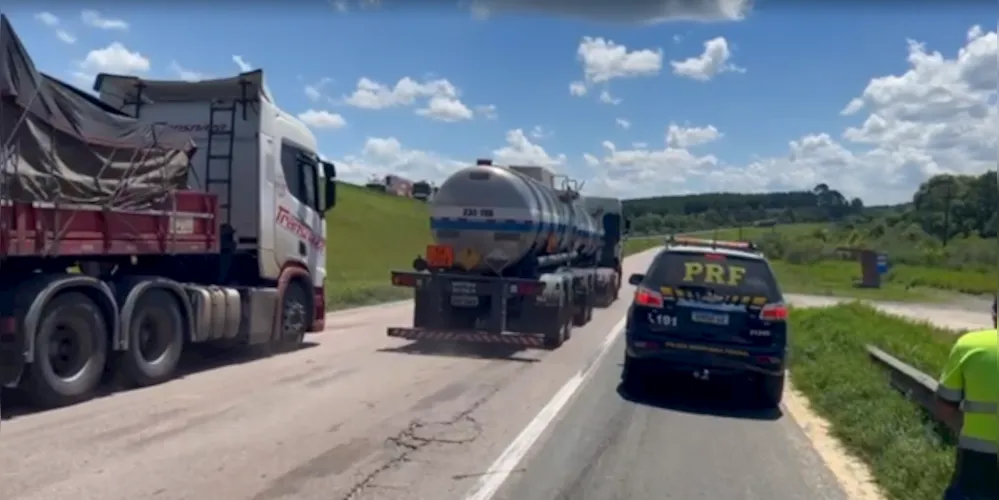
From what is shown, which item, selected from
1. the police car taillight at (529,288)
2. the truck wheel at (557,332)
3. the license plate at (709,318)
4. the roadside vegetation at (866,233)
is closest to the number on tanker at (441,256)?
the police car taillight at (529,288)

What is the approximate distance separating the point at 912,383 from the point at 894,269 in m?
58.9

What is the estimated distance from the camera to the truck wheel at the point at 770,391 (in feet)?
37.5

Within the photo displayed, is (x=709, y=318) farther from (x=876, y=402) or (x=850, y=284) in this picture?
(x=850, y=284)

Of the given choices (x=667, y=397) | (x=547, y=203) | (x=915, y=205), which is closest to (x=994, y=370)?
(x=667, y=397)

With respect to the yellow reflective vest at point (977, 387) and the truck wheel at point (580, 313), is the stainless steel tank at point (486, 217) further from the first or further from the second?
the yellow reflective vest at point (977, 387)

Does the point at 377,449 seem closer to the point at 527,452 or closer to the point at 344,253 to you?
the point at 527,452

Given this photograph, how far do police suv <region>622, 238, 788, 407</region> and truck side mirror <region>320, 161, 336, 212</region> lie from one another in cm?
625

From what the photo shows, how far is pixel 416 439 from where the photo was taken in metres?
8.70

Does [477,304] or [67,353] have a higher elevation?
[477,304]

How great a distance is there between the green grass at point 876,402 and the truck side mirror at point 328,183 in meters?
7.52

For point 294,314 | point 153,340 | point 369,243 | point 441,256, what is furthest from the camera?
point 369,243

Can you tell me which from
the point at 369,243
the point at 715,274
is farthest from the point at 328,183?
the point at 369,243

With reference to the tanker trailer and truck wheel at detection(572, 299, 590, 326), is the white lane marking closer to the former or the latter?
the tanker trailer

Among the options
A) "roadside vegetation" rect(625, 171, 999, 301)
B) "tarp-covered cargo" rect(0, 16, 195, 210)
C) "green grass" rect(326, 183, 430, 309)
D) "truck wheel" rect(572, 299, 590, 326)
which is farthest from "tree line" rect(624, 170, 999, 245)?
"tarp-covered cargo" rect(0, 16, 195, 210)
